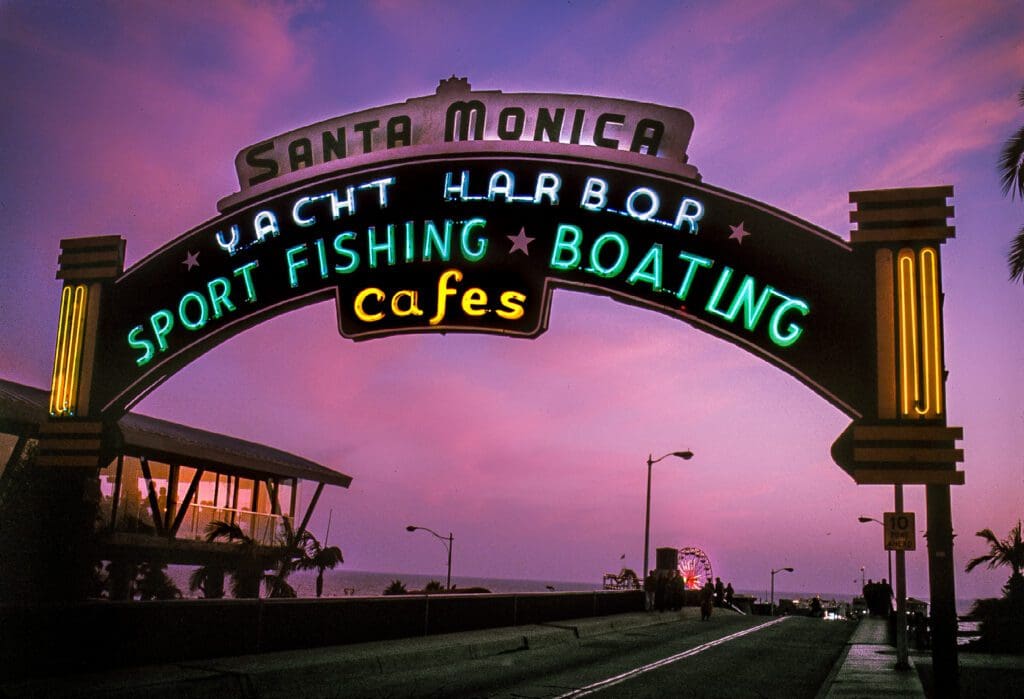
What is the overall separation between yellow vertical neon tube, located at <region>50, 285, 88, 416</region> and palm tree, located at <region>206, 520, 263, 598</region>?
2068 cm

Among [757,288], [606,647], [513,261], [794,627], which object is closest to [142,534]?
[606,647]

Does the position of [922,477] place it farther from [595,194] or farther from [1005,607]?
[1005,607]

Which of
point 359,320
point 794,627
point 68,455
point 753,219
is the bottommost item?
point 794,627

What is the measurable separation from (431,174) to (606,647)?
1166 cm

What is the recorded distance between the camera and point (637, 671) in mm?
18062

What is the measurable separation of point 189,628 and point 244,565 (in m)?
25.7

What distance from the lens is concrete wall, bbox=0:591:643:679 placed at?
12609 mm

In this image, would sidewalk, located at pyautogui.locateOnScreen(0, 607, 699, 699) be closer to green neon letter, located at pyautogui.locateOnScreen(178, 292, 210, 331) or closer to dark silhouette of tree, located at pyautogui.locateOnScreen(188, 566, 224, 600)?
green neon letter, located at pyautogui.locateOnScreen(178, 292, 210, 331)

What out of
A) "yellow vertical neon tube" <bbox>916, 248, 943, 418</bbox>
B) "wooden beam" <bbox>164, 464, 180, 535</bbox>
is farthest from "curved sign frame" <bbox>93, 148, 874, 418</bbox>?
"wooden beam" <bbox>164, 464, 180, 535</bbox>

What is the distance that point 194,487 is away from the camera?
121 ft

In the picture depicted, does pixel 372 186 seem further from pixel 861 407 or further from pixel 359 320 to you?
pixel 861 407

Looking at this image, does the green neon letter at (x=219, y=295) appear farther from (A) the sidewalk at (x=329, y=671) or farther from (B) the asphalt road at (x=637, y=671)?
(B) the asphalt road at (x=637, y=671)

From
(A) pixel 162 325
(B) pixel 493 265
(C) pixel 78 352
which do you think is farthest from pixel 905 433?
(C) pixel 78 352

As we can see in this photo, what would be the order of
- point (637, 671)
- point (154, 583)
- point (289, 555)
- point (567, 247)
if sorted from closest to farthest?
point (567, 247)
point (637, 671)
point (154, 583)
point (289, 555)
